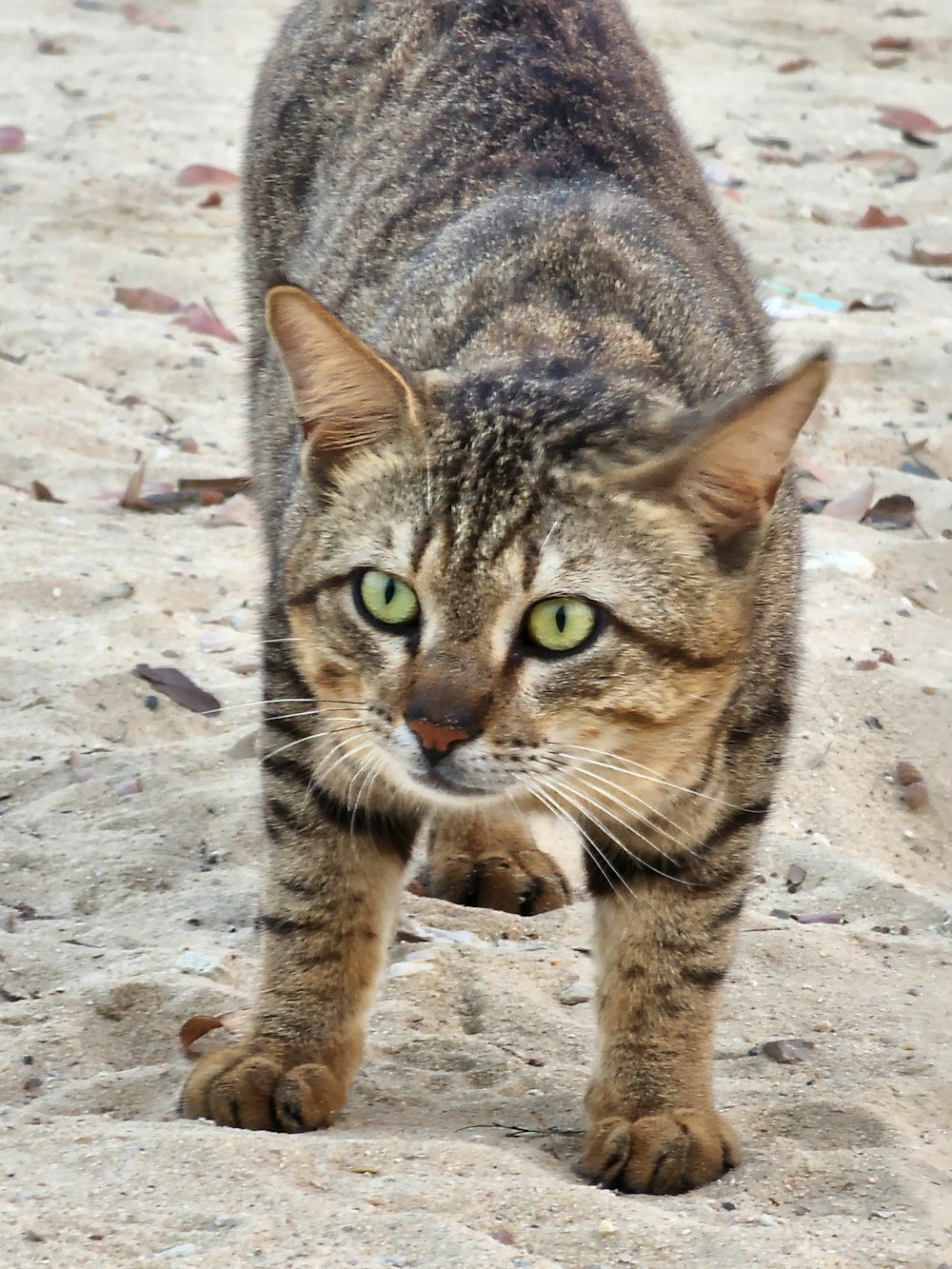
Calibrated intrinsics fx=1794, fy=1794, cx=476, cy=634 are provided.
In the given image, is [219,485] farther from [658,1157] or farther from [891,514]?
[658,1157]

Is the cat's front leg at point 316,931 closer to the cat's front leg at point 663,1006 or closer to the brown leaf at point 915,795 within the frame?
the cat's front leg at point 663,1006

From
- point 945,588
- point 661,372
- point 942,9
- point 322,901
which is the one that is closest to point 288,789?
point 322,901

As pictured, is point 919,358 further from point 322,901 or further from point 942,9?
point 942,9

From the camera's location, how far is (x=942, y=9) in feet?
38.5

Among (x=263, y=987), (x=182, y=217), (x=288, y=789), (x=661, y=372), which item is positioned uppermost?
(x=661, y=372)

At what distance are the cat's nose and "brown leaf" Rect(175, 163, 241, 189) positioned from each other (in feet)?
20.2

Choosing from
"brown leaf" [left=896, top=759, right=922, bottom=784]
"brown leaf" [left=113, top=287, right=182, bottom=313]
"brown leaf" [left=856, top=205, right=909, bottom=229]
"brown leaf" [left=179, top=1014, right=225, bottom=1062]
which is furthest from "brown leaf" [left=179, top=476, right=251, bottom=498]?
"brown leaf" [left=856, top=205, right=909, bottom=229]

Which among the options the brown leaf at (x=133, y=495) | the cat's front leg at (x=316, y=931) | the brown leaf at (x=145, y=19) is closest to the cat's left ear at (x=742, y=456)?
the cat's front leg at (x=316, y=931)

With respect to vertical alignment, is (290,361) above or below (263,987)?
above

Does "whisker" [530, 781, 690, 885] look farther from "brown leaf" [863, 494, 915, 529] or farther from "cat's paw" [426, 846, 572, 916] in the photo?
"brown leaf" [863, 494, 915, 529]

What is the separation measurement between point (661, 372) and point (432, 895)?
1674 millimetres

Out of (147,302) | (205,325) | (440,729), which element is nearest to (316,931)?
(440,729)

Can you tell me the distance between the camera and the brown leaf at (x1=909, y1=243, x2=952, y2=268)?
8.16 meters

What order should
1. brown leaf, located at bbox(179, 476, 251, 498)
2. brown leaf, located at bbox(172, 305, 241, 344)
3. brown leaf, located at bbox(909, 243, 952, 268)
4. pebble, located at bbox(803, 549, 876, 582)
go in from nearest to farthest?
pebble, located at bbox(803, 549, 876, 582) < brown leaf, located at bbox(179, 476, 251, 498) < brown leaf, located at bbox(172, 305, 241, 344) < brown leaf, located at bbox(909, 243, 952, 268)
